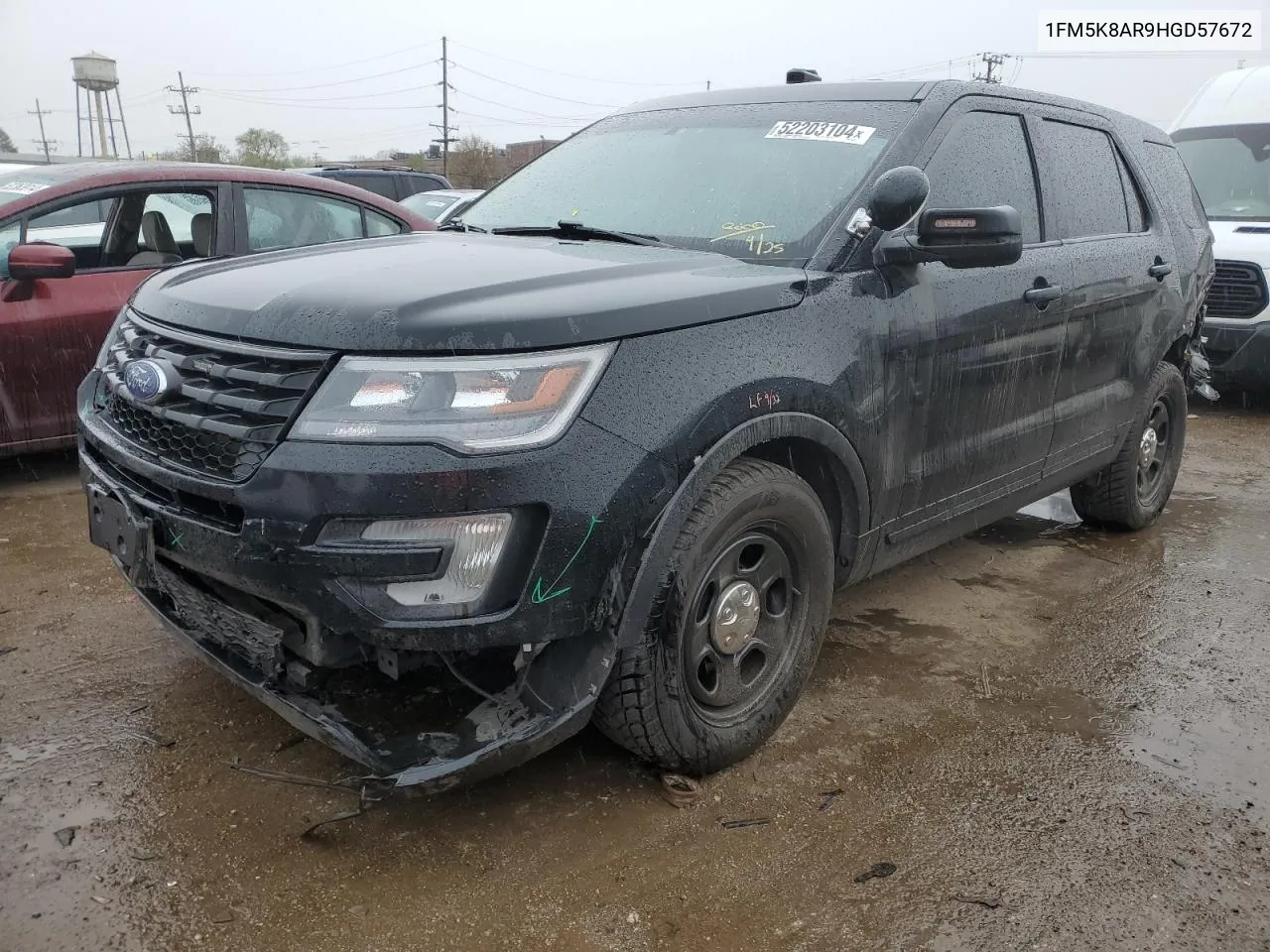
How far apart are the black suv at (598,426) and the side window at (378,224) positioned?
2.46 meters

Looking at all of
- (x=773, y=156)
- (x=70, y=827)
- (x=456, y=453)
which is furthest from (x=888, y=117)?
(x=70, y=827)

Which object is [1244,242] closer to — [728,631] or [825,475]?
[825,475]

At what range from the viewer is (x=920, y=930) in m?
2.18

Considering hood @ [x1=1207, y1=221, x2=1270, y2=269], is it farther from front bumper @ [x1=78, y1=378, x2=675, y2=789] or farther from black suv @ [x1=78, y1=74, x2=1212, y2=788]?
front bumper @ [x1=78, y1=378, x2=675, y2=789]

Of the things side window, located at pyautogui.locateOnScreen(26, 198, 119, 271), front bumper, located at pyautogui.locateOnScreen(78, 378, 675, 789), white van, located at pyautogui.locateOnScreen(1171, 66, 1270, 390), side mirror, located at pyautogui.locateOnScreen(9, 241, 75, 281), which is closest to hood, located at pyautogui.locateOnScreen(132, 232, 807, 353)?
front bumper, located at pyautogui.locateOnScreen(78, 378, 675, 789)

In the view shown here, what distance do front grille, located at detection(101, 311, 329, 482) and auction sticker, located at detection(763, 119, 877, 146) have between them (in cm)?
177

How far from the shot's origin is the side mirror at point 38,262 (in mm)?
4590

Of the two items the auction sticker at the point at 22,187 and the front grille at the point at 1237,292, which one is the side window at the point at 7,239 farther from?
the front grille at the point at 1237,292

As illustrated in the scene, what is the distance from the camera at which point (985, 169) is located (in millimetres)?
3414

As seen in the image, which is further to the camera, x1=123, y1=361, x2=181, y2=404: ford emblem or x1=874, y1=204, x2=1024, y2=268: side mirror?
x1=874, y1=204, x2=1024, y2=268: side mirror

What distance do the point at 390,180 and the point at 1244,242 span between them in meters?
10.6

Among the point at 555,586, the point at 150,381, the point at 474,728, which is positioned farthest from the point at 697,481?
the point at 150,381

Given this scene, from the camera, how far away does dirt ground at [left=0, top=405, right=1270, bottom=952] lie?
215cm

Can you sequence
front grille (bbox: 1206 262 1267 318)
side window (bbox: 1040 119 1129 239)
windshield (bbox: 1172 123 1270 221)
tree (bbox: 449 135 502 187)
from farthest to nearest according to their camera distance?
tree (bbox: 449 135 502 187) < windshield (bbox: 1172 123 1270 221) < front grille (bbox: 1206 262 1267 318) < side window (bbox: 1040 119 1129 239)
